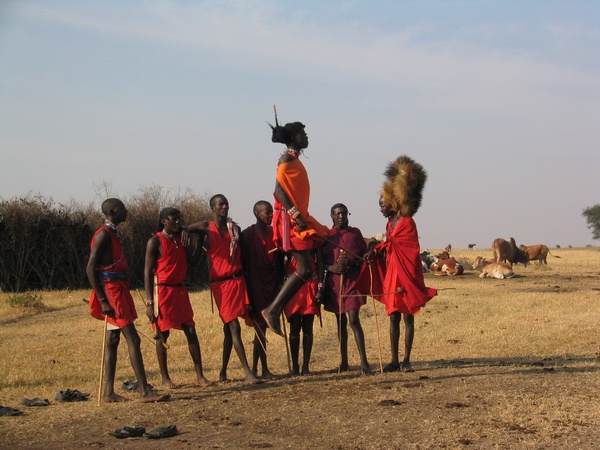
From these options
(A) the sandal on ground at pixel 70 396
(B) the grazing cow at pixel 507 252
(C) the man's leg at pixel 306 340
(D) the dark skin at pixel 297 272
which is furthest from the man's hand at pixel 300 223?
(B) the grazing cow at pixel 507 252

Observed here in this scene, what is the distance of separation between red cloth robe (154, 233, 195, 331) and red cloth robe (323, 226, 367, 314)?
69.5 inches

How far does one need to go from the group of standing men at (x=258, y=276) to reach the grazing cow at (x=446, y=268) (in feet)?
62.7

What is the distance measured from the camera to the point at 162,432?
665cm

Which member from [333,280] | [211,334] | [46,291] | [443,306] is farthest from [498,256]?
[333,280]

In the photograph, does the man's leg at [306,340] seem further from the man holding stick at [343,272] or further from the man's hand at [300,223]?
the man's hand at [300,223]

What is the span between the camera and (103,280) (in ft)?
27.4

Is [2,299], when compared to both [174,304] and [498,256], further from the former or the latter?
[498,256]

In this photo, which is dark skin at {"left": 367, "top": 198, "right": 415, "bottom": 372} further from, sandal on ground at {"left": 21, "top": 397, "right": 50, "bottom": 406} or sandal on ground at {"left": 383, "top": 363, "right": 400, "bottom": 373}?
sandal on ground at {"left": 21, "top": 397, "right": 50, "bottom": 406}

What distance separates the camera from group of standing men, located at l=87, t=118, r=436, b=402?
8297mm

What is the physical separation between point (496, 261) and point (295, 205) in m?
24.5

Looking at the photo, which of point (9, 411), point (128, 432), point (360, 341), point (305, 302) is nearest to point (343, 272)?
point (305, 302)

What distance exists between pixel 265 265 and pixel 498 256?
23094 mm

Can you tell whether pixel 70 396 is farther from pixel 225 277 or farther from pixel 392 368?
pixel 392 368

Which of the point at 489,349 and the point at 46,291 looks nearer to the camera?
the point at 489,349
